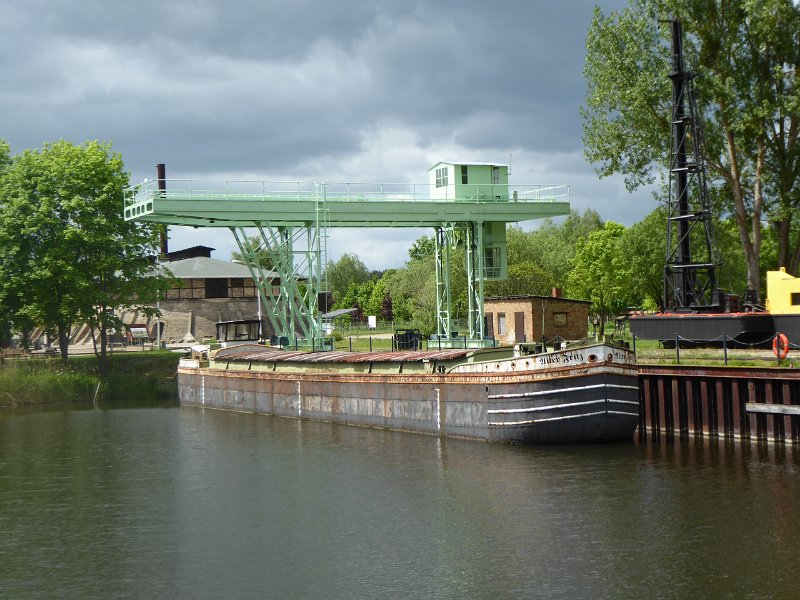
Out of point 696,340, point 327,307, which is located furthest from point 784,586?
point 327,307

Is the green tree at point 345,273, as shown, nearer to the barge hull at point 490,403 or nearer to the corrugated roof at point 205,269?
the corrugated roof at point 205,269

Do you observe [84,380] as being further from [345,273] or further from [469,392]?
[345,273]

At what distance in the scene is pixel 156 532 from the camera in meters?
23.1

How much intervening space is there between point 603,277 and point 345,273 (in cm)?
7666

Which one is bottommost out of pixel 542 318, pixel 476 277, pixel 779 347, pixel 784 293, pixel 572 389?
pixel 572 389

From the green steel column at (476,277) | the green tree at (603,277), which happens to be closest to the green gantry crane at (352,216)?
the green steel column at (476,277)

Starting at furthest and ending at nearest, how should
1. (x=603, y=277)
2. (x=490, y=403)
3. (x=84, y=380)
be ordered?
(x=603, y=277), (x=84, y=380), (x=490, y=403)

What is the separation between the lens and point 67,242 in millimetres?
59125

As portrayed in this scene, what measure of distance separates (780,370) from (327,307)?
79.0ft

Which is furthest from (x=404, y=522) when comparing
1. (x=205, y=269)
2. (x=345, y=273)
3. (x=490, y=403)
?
(x=345, y=273)

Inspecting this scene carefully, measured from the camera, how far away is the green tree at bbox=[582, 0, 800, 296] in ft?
150

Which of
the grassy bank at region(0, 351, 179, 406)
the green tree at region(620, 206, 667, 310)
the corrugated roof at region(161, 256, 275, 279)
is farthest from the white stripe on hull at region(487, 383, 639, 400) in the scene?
the corrugated roof at region(161, 256, 275, 279)

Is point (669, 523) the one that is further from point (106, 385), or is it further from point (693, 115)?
point (106, 385)

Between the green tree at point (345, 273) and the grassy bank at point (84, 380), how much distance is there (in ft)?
282
